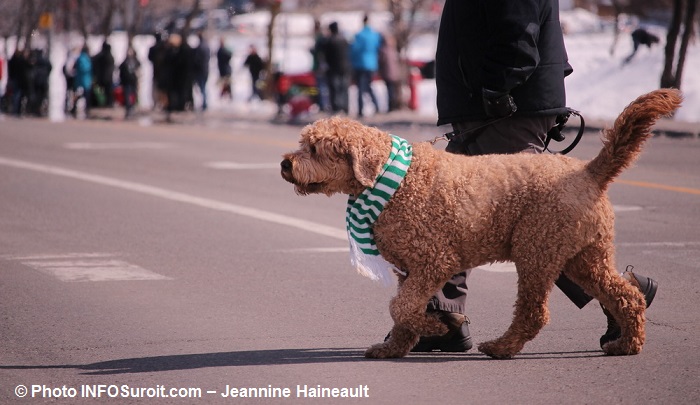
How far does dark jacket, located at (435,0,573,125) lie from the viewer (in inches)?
245

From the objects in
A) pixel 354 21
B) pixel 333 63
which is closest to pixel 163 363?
pixel 333 63

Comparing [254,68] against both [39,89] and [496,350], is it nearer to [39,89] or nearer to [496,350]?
[39,89]

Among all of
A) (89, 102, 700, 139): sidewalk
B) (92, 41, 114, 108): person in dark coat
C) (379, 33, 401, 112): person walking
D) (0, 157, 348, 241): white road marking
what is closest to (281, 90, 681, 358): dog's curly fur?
(0, 157, 348, 241): white road marking

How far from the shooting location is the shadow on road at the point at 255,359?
6059mm

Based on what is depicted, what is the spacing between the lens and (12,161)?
17.8 meters

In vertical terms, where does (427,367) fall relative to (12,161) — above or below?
above

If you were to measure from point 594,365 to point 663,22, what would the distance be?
3730cm

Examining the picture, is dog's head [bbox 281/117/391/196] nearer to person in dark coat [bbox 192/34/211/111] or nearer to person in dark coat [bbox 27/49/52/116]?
person in dark coat [bbox 192/34/211/111]

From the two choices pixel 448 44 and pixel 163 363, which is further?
pixel 448 44

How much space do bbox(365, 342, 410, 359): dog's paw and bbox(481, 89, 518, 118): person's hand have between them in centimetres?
133

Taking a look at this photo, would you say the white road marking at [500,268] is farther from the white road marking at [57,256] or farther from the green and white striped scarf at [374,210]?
the white road marking at [57,256]

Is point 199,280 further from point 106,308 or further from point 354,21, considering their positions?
point 354,21

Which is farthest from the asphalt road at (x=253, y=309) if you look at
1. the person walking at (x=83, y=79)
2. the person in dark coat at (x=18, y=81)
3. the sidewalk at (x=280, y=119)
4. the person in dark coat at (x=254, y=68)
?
the person in dark coat at (x=254, y=68)

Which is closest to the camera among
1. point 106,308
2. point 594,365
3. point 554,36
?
point 594,365
